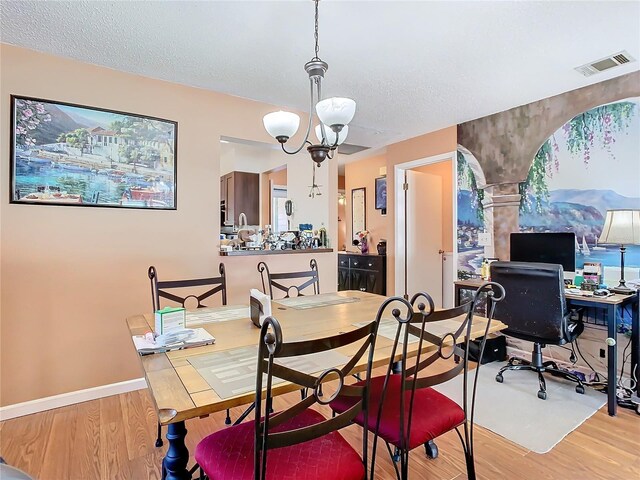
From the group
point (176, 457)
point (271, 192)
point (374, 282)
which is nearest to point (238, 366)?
point (176, 457)

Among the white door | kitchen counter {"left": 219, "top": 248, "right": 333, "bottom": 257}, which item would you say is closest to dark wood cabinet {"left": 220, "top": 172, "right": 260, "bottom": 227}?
kitchen counter {"left": 219, "top": 248, "right": 333, "bottom": 257}

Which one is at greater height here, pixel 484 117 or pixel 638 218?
pixel 484 117

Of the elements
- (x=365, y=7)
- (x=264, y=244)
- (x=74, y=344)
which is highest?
(x=365, y=7)

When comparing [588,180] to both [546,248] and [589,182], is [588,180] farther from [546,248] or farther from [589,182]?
[546,248]

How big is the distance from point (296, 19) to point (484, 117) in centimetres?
251

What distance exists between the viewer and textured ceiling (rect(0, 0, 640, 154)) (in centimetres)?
196

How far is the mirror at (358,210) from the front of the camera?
5766 mm

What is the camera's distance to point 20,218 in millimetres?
2348

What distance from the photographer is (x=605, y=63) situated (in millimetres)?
2570

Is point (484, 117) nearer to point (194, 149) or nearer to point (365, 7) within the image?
point (365, 7)

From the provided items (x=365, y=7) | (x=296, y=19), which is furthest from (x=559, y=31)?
(x=296, y=19)

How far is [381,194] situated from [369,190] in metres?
0.34

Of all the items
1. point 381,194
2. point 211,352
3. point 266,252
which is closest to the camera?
point 211,352

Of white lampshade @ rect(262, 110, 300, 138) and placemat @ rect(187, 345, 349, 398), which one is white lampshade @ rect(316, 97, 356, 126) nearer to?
white lampshade @ rect(262, 110, 300, 138)
